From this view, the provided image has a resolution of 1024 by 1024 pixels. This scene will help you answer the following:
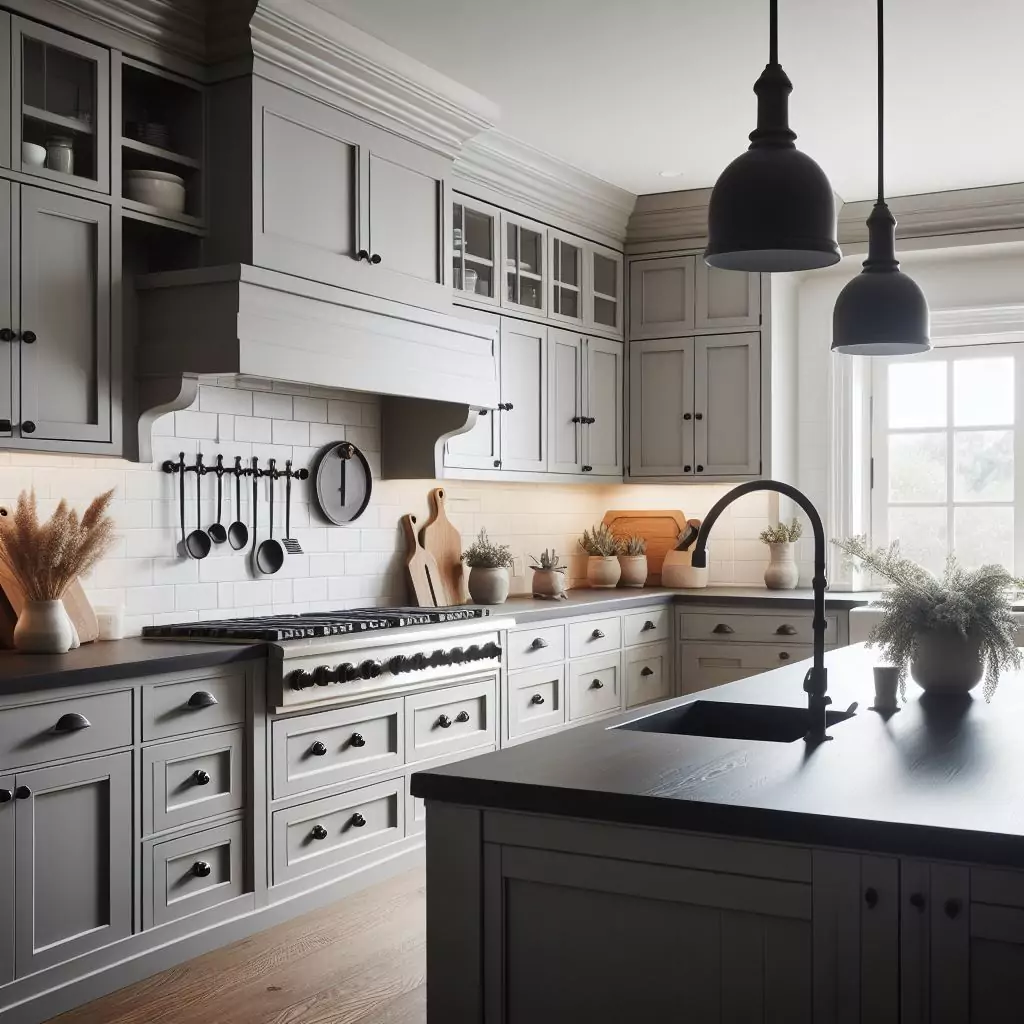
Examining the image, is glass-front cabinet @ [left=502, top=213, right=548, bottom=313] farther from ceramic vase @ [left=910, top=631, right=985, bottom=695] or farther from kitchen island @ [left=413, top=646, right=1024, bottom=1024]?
kitchen island @ [left=413, top=646, right=1024, bottom=1024]

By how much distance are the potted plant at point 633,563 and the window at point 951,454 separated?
1220 mm

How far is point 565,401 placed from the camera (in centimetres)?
606

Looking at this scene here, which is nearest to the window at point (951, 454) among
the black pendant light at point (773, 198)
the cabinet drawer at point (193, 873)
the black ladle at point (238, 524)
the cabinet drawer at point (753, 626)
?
the cabinet drawer at point (753, 626)

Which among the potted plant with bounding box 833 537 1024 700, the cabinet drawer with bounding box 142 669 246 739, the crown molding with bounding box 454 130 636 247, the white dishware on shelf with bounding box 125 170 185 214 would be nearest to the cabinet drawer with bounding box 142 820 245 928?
the cabinet drawer with bounding box 142 669 246 739

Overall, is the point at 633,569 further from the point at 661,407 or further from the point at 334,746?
the point at 334,746

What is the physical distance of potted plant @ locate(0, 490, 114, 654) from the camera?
351cm

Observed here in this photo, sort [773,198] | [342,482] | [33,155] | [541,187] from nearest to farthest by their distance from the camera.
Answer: [773,198] < [33,155] < [342,482] < [541,187]

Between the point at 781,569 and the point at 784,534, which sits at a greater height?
the point at 784,534

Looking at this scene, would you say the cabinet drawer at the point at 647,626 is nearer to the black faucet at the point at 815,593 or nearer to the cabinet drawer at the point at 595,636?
the cabinet drawer at the point at 595,636

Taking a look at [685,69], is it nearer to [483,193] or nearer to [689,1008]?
[483,193]

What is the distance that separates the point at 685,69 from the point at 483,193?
1.22 meters

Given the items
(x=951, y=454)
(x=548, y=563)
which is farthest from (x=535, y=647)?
(x=951, y=454)

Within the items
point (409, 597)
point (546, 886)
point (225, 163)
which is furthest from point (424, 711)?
point (546, 886)

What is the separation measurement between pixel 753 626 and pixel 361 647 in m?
2.49
